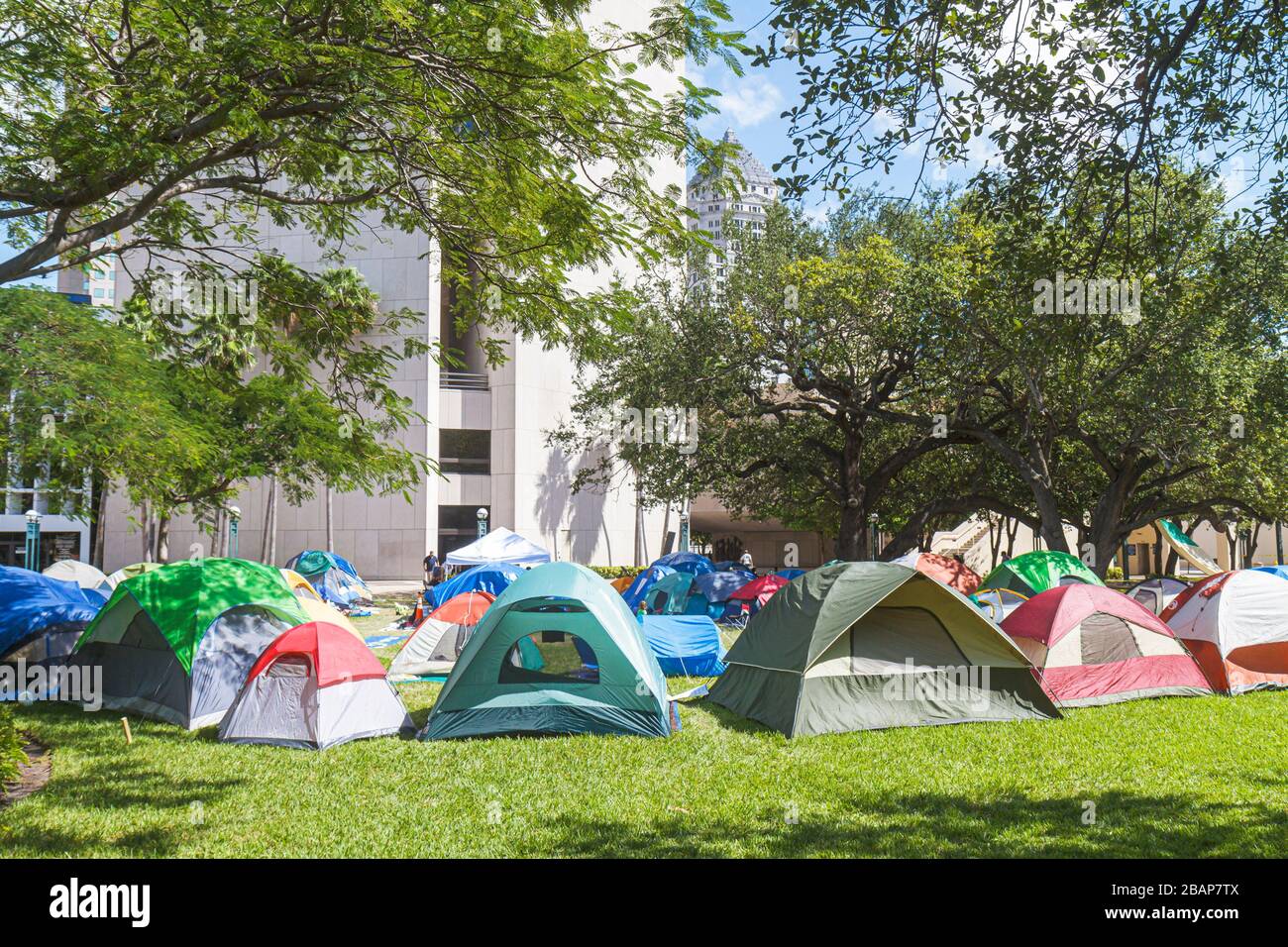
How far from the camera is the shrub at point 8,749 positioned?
6.66 metres

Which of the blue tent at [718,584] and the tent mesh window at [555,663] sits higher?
the tent mesh window at [555,663]

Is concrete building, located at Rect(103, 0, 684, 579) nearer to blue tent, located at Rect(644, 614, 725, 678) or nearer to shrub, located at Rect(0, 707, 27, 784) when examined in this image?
blue tent, located at Rect(644, 614, 725, 678)

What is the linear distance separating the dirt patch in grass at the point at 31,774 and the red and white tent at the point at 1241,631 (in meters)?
13.1

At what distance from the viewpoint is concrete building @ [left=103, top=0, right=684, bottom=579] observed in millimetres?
38344

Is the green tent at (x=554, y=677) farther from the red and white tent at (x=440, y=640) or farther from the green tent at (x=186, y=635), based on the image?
the red and white tent at (x=440, y=640)

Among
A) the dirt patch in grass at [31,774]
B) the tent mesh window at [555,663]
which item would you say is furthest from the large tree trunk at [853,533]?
the dirt patch in grass at [31,774]

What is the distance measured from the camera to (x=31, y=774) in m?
7.64

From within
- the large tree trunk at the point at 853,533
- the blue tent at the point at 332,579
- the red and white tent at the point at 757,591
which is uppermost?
the large tree trunk at the point at 853,533

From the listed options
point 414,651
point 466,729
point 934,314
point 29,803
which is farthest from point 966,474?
point 29,803

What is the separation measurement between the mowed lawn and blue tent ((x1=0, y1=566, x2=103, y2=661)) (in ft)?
9.30

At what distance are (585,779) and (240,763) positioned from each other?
329 centimetres

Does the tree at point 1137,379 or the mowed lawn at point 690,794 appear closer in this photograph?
the mowed lawn at point 690,794

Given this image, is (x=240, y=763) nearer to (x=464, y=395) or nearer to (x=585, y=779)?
(x=585, y=779)

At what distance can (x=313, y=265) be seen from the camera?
38750 mm
